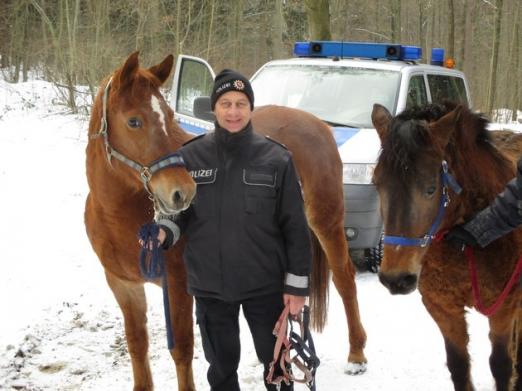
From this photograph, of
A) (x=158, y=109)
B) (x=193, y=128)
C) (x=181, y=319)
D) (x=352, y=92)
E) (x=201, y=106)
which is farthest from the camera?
(x=352, y=92)

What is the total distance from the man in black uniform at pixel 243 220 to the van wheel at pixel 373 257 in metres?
3.07

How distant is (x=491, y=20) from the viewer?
26.7m

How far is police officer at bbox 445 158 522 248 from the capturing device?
2.21 m

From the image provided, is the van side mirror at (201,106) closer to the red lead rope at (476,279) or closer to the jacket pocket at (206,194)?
the jacket pocket at (206,194)

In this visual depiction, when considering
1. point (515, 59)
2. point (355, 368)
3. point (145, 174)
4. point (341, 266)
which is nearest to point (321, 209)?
point (341, 266)

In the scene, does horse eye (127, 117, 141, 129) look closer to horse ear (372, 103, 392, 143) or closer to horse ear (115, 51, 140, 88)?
horse ear (115, 51, 140, 88)

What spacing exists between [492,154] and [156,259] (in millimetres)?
1758

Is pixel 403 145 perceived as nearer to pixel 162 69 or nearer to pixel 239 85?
pixel 239 85

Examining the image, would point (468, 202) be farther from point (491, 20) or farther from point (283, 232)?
point (491, 20)

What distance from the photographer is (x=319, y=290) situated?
3906 millimetres

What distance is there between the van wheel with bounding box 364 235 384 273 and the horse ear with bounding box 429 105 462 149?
3.03 meters

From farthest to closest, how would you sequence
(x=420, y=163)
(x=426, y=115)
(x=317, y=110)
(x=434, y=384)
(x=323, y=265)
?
1. (x=317, y=110)
2. (x=323, y=265)
3. (x=434, y=384)
4. (x=426, y=115)
5. (x=420, y=163)

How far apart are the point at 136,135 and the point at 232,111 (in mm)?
523

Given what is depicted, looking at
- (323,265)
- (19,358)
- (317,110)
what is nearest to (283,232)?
(323,265)
